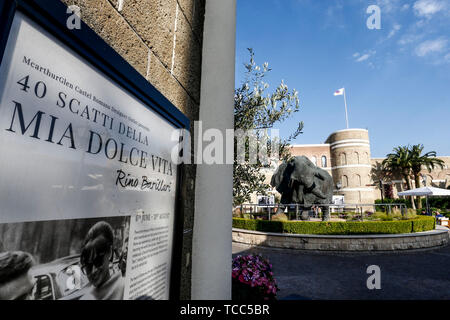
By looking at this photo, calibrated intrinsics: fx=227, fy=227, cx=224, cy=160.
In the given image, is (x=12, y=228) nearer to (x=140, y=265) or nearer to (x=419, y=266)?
(x=140, y=265)

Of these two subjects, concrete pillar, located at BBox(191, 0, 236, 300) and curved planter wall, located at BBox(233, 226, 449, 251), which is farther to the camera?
curved planter wall, located at BBox(233, 226, 449, 251)

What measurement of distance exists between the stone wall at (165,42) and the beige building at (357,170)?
125 feet

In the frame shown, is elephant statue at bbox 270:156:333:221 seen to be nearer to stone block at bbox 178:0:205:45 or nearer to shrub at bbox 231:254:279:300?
shrub at bbox 231:254:279:300

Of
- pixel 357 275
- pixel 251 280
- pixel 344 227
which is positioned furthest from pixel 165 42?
pixel 344 227

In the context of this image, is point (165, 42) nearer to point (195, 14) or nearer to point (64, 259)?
point (195, 14)

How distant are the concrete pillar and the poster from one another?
1.95 feet

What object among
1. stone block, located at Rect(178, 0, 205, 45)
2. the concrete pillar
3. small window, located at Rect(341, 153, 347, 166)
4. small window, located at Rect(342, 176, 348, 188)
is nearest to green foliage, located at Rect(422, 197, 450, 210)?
small window, located at Rect(342, 176, 348, 188)

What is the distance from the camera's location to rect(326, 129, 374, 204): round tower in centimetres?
3981

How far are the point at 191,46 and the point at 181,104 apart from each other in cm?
60

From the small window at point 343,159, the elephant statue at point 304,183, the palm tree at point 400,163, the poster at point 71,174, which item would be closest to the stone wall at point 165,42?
the poster at point 71,174

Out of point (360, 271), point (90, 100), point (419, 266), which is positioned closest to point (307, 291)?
point (360, 271)

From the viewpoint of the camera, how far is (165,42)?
156 centimetres

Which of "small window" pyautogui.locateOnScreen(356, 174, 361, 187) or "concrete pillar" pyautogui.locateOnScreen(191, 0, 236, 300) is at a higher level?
"small window" pyautogui.locateOnScreen(356, 174, 361, 187)

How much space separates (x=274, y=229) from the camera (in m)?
10.6
